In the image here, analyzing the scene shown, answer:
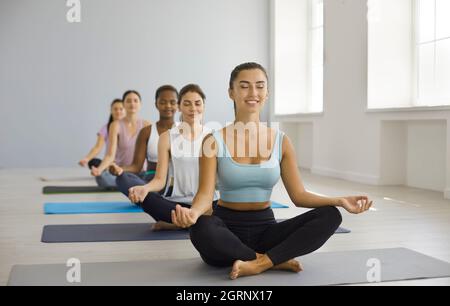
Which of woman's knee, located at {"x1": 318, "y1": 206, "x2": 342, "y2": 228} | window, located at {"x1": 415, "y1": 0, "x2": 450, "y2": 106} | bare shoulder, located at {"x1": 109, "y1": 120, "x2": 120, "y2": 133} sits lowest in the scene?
woman's knee, located at {"x1": 318, "y1": 206, "x2": 342, "y2": 228}

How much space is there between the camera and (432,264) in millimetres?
2320

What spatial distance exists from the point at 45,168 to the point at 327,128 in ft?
12.3

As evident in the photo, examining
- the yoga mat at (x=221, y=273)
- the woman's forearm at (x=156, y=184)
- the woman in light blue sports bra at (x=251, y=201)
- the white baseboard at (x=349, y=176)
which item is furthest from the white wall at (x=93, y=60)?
the woman in light blue sports bra at (x=251, y=201)

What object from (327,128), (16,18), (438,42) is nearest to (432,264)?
(438,42)

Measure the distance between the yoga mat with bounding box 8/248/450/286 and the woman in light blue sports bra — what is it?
0.06 metres

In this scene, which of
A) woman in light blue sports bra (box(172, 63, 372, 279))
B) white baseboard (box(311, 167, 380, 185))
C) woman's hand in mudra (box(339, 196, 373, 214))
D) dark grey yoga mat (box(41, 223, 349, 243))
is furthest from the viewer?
white baseboard (box(311, 167, 380, 185))

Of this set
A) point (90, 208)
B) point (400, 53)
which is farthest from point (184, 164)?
point (400, 53)

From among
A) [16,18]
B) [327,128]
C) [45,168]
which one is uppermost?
[16,18]

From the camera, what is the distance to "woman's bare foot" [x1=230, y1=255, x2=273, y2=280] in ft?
6.76

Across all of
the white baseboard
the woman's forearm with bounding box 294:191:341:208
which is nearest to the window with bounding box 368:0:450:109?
the white baseboard

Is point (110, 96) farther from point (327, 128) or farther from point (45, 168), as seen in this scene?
point (327, 128)

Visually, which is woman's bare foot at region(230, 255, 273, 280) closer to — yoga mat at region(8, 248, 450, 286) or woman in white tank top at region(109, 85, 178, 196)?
yoga mat at region(8, 248, 450, 286)

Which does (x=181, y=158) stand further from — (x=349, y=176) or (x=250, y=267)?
(x=349, y=176)

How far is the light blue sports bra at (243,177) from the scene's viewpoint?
2.14m
